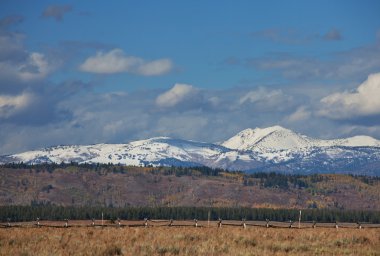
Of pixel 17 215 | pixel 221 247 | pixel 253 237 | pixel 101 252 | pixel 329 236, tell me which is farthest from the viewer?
pixel 17 215

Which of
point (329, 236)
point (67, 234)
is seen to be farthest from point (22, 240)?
point (329, 236)

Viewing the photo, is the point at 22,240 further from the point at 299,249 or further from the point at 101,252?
the point at 299,249

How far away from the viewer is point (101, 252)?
1619 inches

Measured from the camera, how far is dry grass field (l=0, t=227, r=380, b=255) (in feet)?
139

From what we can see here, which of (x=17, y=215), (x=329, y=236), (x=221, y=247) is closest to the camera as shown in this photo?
(x=221, y=247)

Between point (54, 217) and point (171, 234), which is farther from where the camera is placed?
point (54, 217)

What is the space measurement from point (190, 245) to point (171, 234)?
6846 millimetres

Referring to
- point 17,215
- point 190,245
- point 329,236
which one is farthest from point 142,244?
point 17,215

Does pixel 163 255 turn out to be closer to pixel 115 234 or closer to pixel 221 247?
pixel 221 247

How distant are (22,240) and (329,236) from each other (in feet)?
71.7

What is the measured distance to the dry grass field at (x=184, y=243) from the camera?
42219mm

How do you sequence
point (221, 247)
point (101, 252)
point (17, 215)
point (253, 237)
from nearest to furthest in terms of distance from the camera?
point (101, 252)
point (221, 247)
point (253, 237)
point (17, 215)

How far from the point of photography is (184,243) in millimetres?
46500

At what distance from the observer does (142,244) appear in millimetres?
45062
